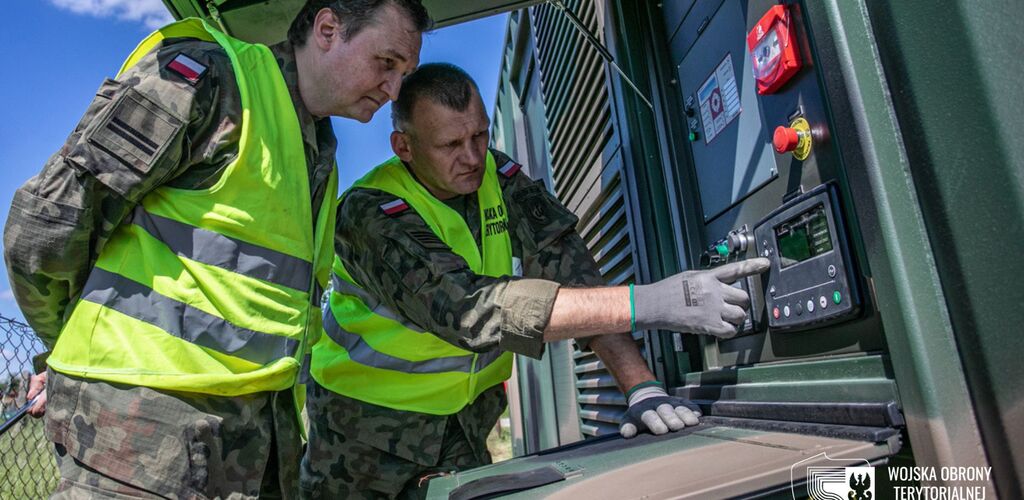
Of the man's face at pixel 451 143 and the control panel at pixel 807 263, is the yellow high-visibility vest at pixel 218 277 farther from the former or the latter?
the control panel at pixel 807 263

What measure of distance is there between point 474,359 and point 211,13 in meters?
1.51

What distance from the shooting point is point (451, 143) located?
7.18ft

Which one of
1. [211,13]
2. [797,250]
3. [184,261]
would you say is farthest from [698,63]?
[211,13]

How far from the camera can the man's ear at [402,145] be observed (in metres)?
2.31

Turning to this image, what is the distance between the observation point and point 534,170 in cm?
444

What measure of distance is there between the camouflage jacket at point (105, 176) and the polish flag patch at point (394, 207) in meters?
0.58

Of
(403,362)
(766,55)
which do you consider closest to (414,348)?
(403,362)

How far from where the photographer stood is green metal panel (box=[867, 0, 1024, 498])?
0.95 m

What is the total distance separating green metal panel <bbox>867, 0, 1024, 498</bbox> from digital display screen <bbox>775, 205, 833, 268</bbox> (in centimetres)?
28

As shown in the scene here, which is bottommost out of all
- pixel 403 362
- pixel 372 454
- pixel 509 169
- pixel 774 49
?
pixel 372 454

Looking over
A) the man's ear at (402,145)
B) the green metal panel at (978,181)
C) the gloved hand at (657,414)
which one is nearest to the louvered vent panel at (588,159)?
the gloved hand at (657,414)

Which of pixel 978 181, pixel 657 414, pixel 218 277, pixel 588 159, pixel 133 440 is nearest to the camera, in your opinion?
pixel 978 181

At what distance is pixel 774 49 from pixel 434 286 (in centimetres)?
102

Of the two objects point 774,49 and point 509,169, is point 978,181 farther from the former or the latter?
point 509,169
